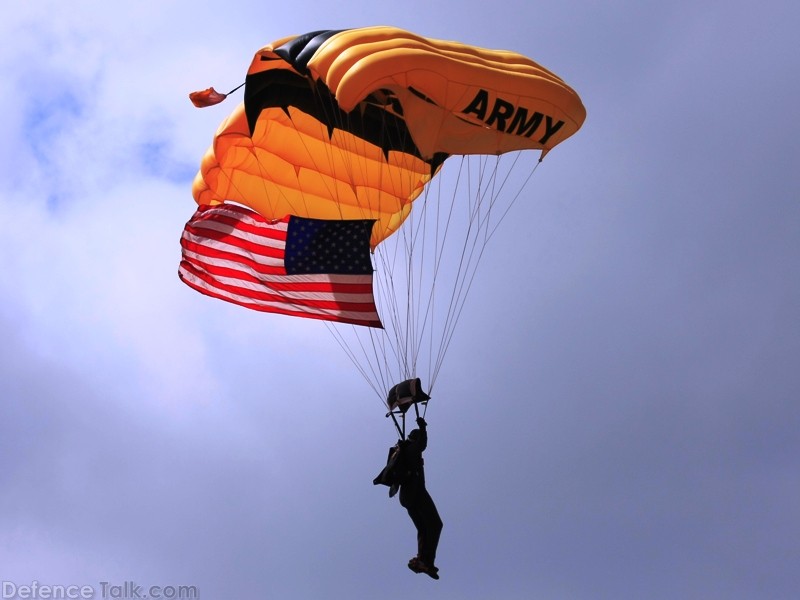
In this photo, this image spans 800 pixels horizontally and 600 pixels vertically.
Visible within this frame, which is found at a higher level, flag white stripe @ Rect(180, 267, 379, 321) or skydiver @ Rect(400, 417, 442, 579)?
flag white stripe @ Rect(180, 267, 379, 321)

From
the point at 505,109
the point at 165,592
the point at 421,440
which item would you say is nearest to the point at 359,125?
the point at 505,109

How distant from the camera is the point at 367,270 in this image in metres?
24.5

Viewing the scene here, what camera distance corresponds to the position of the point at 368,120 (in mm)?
24109

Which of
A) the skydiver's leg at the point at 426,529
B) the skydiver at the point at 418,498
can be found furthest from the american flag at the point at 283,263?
the skydiver's leg at the point at 426,529

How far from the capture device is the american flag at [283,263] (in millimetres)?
24531

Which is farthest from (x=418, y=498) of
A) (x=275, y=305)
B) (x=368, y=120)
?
(x=368, y=120)

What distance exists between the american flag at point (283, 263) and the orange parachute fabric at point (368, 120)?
467mm

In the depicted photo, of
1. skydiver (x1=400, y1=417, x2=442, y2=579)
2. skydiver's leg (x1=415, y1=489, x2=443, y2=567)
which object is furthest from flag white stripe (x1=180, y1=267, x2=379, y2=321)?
skydiver's leg (x1=415, y1=489, x2=443, y2=567)

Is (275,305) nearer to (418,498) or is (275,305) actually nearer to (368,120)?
(368,120)

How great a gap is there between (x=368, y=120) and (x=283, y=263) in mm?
2896

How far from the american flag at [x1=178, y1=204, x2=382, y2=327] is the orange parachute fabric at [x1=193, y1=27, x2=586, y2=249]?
467 mm

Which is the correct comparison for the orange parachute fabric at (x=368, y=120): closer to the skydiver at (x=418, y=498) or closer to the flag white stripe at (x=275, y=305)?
the flag white stripe at (x=275, y=305)

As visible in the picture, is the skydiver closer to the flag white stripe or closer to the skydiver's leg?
the skydiver's leg

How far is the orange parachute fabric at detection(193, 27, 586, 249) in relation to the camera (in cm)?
2094
